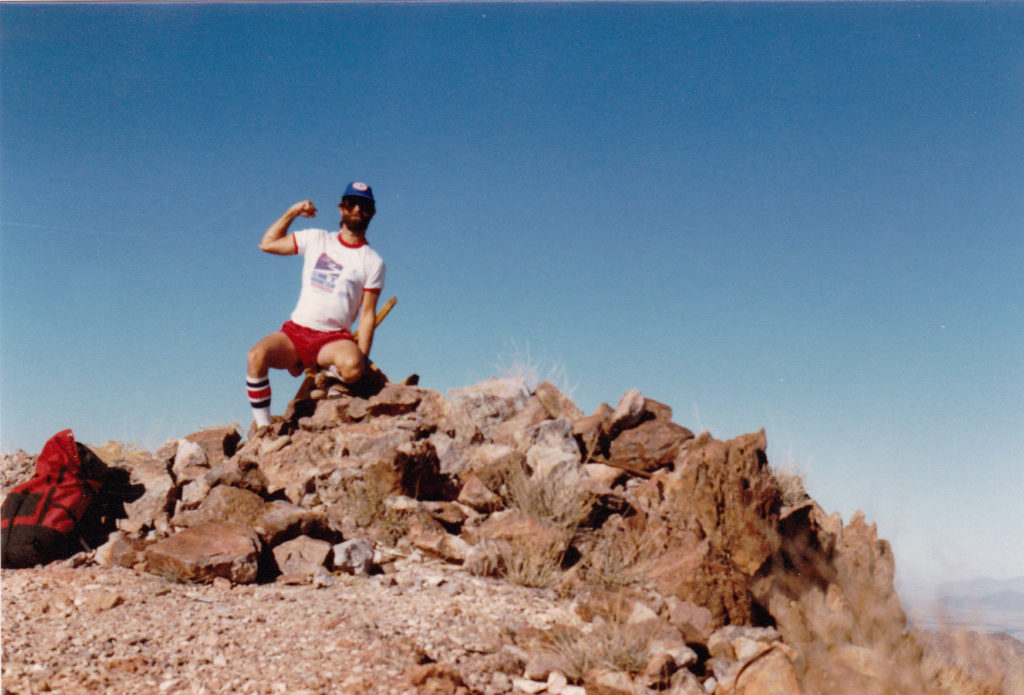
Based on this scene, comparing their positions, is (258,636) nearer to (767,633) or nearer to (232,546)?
(232,546)

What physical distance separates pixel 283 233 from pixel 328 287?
65 centimetres

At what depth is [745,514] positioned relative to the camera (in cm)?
496

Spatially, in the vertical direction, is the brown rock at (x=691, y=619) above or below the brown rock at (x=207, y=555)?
below

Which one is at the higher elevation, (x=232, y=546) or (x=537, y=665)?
(x=232, y=546)

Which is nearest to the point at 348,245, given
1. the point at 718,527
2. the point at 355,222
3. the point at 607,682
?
the point at 355,222

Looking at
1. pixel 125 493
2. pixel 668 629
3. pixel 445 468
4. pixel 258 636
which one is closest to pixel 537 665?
pixel 668 629

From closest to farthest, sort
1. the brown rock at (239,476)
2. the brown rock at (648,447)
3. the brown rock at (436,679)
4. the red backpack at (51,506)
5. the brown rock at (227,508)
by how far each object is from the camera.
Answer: the brown rock at (436,679) < the red backpack at (51,506) < the brown rock at (227,508) < the brown rock at (239,476) < the brown rock at (648,447)

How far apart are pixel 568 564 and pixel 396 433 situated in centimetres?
202

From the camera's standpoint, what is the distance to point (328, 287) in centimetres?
695

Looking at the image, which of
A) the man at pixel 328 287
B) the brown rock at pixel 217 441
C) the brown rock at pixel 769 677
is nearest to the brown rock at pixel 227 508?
the brown rock at pixel 217 441

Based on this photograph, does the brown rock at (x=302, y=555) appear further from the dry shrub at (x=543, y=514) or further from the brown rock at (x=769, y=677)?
the brown rock at (x=769, y=677)

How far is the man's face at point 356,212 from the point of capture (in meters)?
6.95

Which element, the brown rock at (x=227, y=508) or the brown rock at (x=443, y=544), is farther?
the brown rock at (x=227, y=508)

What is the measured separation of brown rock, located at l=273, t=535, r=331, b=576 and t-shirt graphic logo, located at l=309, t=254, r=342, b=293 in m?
2.59
